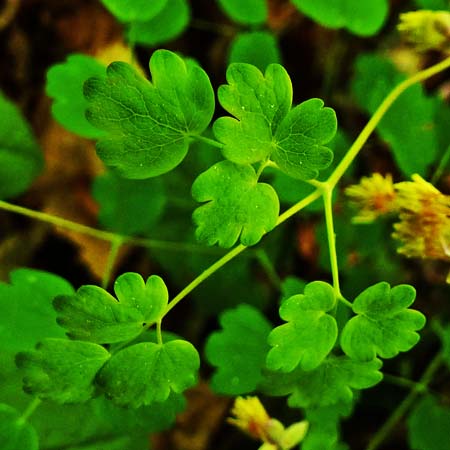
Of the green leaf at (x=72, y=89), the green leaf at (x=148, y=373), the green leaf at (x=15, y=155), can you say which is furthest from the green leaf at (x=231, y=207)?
the green leaf at (x=15, y=155)

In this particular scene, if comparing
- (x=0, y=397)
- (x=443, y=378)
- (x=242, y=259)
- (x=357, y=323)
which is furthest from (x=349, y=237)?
(x=0, y=397)

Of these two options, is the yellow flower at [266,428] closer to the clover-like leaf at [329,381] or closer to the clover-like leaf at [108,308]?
the clover-like leaf at [329,381]

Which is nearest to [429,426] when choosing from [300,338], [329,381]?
[329,381]

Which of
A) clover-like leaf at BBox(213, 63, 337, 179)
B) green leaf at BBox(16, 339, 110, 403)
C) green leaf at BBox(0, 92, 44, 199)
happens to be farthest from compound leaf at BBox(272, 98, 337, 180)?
green leaf at BBox(0, 92, 44, 199)

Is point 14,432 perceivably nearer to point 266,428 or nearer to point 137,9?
point 266,428

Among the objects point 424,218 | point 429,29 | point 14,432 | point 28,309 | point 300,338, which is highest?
point 429,29

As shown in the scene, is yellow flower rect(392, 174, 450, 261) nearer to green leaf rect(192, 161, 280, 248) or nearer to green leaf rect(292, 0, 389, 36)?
green leaf rect(192, 161, 280, 248)

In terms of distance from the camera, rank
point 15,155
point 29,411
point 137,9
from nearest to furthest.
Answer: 1. point 29,411
2. point 137,9
3. point 15,155
